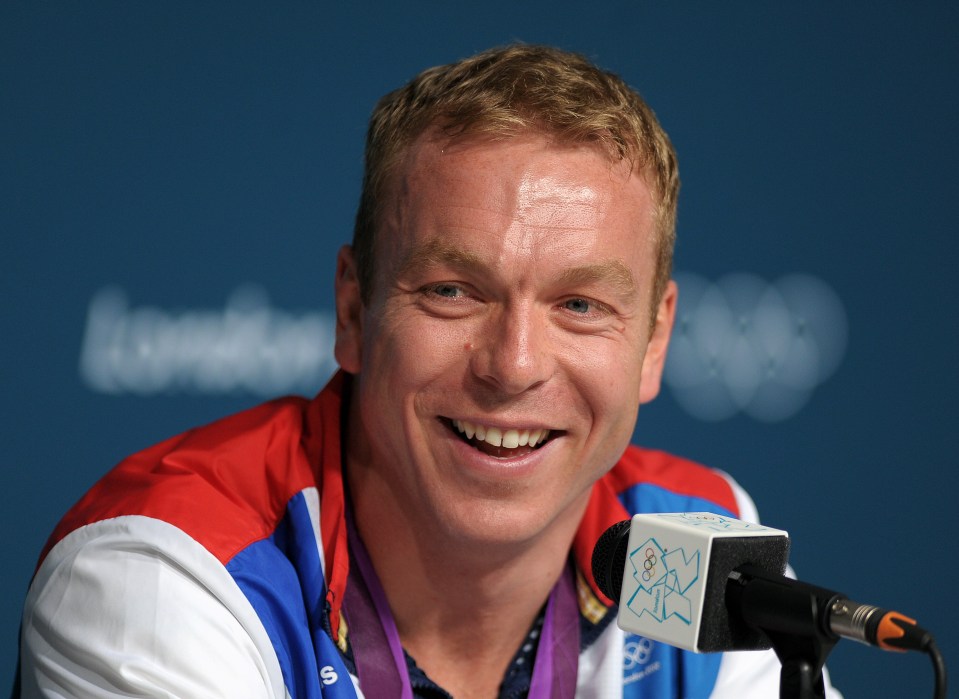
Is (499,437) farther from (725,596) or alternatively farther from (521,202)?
(725,596)

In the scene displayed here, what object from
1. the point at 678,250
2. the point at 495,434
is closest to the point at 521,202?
the point at 495,434

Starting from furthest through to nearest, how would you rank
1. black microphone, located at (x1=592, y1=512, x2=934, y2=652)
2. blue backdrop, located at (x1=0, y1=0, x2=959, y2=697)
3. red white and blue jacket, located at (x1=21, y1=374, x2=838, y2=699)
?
1. blue backdrop, located at (x1=0, y1=0, x2=959, y2=697)
2. red white and blue jacket, located at (x1=21, y1=374, x2=838, y2=699)
3. black microphone, located at (x1=592, y1=512, x2=934, y2=652)

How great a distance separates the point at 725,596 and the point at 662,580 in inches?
1.9

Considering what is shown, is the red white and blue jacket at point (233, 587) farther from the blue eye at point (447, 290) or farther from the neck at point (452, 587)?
the blue eye at point (447, 290)

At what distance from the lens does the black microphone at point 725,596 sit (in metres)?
0.69

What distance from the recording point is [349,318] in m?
1.33

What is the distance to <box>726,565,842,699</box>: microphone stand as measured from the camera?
699mm

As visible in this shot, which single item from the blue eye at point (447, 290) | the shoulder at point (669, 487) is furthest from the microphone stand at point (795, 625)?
the shoulder at point (669, 487)

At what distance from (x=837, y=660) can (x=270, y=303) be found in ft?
4.60

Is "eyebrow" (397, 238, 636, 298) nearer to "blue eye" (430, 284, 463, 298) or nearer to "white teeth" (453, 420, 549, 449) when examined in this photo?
"blue eye" (430, 284, 463, 298)

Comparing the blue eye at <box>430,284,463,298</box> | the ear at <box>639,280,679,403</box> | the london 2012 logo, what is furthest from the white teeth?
the london 2012 logo

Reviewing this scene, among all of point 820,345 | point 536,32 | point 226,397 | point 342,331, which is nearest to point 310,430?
point 342,331

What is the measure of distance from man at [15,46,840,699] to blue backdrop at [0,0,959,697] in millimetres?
711

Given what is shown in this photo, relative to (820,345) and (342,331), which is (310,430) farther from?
(820,345)
